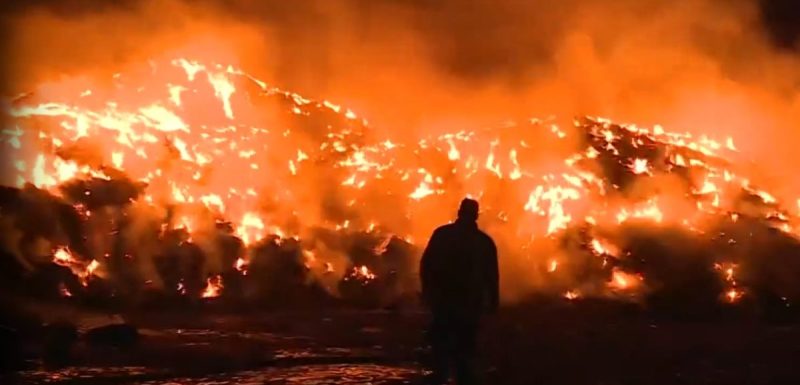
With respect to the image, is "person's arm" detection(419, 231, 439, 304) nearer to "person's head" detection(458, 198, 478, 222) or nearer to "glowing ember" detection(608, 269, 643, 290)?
"person's head" detection(458, 198, 478, 222)

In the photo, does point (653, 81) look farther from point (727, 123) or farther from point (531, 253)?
point (531, 253)

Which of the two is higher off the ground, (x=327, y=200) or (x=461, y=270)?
(x=327, y=200)

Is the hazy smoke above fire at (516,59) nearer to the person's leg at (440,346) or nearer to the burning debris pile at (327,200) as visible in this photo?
the burning debris pile at (327,200)

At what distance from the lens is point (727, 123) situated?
17.9 metres

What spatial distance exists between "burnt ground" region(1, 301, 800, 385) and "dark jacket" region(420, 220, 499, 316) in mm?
1045

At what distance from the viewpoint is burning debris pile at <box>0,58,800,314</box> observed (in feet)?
50.9

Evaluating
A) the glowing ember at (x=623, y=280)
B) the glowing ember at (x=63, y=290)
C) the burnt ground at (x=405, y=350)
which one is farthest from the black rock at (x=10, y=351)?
the glowing ember at (x=623, y=280)

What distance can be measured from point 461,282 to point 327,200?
8.33 metres

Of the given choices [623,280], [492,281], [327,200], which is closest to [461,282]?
[492,281]

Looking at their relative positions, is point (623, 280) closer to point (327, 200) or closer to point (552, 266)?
point (552, 266)

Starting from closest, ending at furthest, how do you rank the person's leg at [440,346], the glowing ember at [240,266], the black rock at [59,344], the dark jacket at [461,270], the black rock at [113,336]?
the dark jacket at [461,270]
the person's leg at [440,346]
the black rock at [59,344]
the black rock at [113,336]
the glowing ember at [240,266]

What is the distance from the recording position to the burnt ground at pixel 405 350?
9.56 m

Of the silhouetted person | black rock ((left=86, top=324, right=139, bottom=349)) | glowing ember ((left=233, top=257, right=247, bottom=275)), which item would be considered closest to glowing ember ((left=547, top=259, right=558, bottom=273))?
glowing ember ((left=233, top=257, right=247, bottom=275))

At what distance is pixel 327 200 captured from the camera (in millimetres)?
16719
